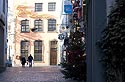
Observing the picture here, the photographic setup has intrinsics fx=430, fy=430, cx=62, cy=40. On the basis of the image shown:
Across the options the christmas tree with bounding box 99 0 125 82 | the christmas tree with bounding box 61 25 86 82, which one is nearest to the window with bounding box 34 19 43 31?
the christmas tree with bounding box 61 25 86 82

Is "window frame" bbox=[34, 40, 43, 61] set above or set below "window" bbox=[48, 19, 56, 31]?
below

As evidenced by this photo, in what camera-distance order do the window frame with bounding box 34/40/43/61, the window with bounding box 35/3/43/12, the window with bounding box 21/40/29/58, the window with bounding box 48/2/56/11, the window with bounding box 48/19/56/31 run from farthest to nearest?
1. the window with bounding box 35/3/43/12
2. the window with bounding box 48/2/56/11
3. the window with bounding box 48/19/56/31
4. the window with bounding box 21/40/29/58
5. the window frame with bounding box 34/40/43/61

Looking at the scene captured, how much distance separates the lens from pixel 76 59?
1883 centimetres

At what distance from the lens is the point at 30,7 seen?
7612cm

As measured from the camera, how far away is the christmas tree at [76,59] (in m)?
18.5

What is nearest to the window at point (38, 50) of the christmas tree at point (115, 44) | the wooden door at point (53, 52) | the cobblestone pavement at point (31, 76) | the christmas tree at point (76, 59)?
the wooden door at point (53, 52)

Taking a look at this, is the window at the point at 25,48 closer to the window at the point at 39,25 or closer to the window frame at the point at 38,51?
Answer: the window frame at the point at 38,51

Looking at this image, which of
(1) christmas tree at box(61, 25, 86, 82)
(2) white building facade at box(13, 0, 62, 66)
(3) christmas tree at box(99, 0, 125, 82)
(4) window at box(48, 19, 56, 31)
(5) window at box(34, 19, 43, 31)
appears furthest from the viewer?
(5) window at box(34, 19, 43, 31)

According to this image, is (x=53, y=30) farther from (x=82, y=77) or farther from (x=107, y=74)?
(x=107, y=74)

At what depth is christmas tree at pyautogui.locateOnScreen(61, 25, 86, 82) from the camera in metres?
18.5

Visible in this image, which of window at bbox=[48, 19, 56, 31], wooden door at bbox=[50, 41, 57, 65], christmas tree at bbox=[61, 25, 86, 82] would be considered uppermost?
window at bbox=[48, 19, 56, 31]

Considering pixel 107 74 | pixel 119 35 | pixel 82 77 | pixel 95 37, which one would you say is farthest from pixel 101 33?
pixel 82 77

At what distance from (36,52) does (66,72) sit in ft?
177

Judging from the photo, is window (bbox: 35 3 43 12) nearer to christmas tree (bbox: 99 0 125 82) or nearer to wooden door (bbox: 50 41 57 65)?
wooden door (bbox: 50 41 57 65)
